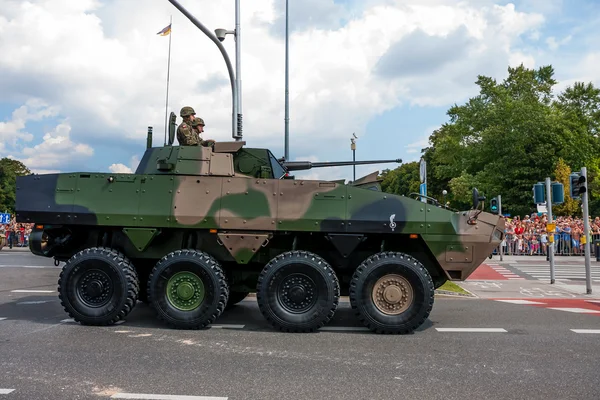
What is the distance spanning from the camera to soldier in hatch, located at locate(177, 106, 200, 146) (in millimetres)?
8352

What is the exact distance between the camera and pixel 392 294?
23.8 ft

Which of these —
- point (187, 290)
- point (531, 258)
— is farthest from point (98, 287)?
point (531, 258)

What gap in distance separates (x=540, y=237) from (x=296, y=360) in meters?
22.0

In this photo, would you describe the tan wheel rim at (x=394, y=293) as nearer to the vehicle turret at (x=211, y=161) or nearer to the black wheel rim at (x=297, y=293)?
the black wheel rim at (x=297, y=293)

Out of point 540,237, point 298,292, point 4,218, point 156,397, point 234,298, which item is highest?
point 4,218

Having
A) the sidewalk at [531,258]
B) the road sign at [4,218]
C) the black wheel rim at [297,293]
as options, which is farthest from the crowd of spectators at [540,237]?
the road sign at [4,218]

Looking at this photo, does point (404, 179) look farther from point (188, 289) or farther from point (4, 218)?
point (188, 289)

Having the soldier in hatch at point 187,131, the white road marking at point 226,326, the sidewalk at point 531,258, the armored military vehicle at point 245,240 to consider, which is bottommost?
the white road marking at point 226,326

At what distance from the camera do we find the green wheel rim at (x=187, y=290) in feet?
24.3

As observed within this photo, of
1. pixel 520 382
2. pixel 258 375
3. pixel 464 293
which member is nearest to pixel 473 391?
pixel 520 382

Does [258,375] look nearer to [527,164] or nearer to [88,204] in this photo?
[88,204]

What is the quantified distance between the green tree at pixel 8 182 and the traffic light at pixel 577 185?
6206cm

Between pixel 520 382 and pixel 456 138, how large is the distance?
47.9m

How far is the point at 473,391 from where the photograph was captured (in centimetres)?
468
